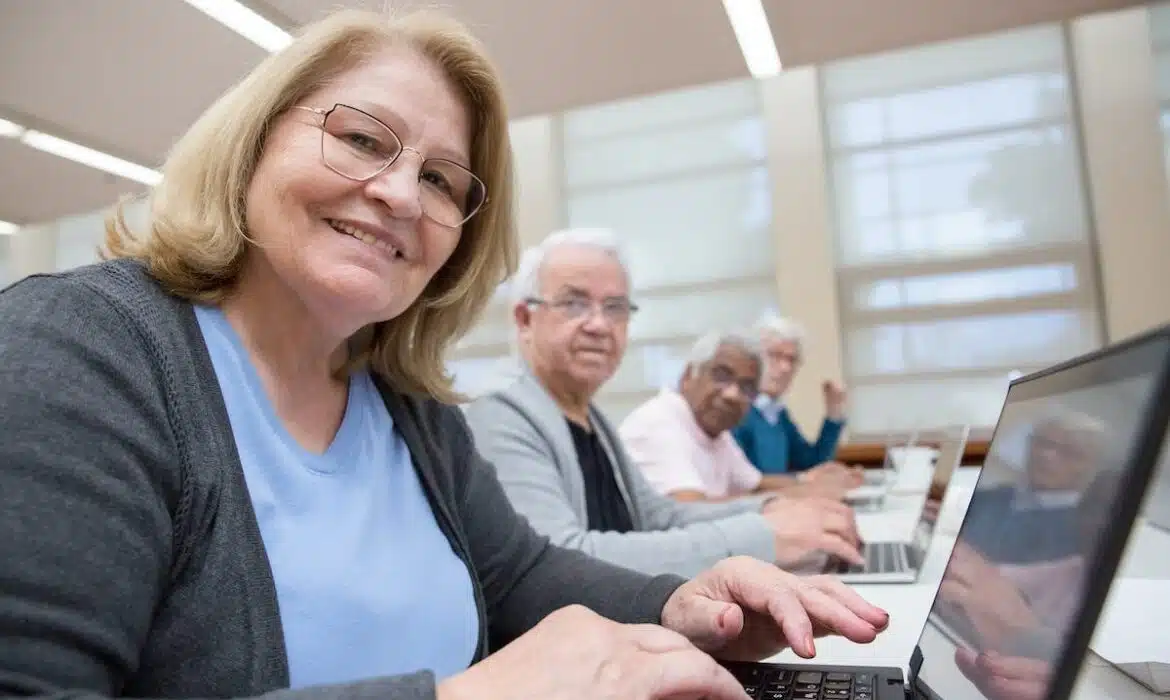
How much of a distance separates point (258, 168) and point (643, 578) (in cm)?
62

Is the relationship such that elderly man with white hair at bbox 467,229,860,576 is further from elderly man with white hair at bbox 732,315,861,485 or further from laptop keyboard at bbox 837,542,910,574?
elderly man with white hair at bbox 732,315,861,485

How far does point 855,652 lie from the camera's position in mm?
944

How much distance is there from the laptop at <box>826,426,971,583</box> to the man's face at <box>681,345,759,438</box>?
103 cm

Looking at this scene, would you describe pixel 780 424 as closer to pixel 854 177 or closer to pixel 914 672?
pixel 854 177

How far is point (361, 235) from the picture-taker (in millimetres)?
834

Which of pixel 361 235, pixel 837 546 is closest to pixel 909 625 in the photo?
pixel 837 546

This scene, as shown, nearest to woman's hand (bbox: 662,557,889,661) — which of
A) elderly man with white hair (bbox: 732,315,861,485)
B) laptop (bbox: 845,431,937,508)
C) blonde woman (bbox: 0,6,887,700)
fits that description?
blonde woman (bbox: 0,6,887,700)

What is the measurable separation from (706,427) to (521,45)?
2296 millimetres

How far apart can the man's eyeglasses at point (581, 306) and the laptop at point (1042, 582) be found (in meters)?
1.09

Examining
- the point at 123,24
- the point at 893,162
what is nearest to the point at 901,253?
the point at 893,162

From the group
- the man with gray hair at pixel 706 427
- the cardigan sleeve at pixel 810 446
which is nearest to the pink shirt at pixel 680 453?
the man with gray hair at pixel 706 427

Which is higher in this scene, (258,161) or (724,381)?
(258,161)

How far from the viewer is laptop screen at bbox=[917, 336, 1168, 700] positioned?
38 centimetres

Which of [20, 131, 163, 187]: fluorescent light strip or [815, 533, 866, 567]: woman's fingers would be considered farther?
[20, 131, 163, 187]: fluorescent light strip
